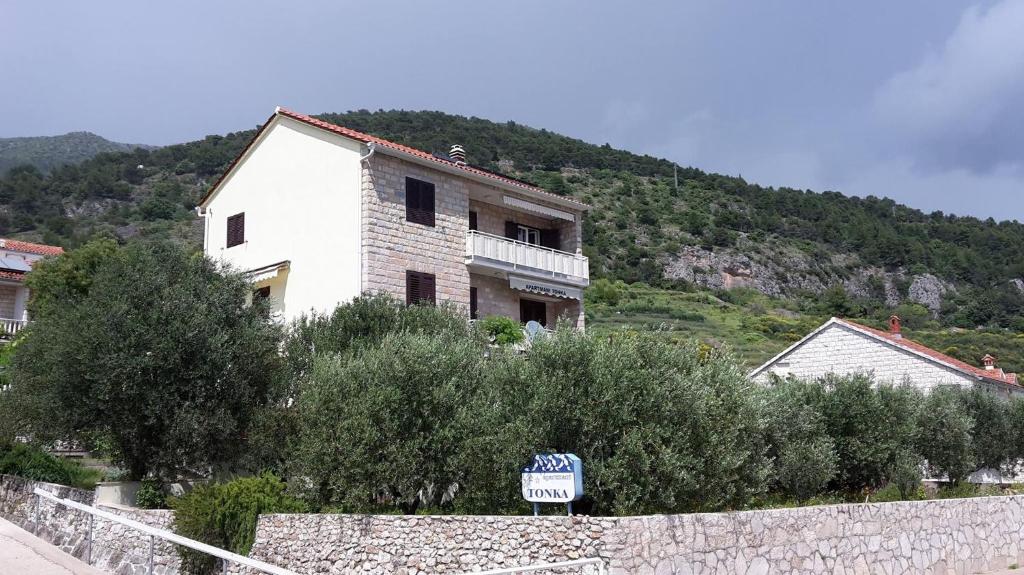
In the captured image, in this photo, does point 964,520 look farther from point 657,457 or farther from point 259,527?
point 259,527

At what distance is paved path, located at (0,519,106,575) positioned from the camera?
14859mm

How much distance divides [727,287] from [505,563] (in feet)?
253

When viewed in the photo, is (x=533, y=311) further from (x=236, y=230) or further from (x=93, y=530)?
(x=93, y=530)

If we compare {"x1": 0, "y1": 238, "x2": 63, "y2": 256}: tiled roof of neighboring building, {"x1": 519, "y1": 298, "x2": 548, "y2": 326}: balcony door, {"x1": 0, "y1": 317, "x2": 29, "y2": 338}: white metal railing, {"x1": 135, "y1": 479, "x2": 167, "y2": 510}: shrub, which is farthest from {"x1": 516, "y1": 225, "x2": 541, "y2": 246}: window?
{"x1": 0, "y1": 238, "x2": 63, "y2": 256}: tiled roof of neighboring building

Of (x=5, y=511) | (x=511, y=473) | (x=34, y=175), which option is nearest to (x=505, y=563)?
(x=511, y=473)

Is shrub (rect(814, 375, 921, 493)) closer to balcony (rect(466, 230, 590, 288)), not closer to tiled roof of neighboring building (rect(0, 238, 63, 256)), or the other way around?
balcony (rect(466, 230, 590, 288))

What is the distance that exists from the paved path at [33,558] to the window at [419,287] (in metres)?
12.6

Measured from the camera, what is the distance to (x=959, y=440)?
24938 millimetres

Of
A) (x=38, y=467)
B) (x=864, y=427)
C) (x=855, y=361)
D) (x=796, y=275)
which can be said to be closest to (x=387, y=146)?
(x=38, y=467)

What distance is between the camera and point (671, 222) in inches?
3666

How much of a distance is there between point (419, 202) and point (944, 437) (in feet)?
58.1

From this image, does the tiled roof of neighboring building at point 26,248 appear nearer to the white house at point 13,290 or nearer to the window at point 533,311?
the white house at point 13,290

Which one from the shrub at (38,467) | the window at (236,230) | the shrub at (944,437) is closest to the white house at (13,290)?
the window at (236,230)

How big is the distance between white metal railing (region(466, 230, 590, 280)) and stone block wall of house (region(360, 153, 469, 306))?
481mm
